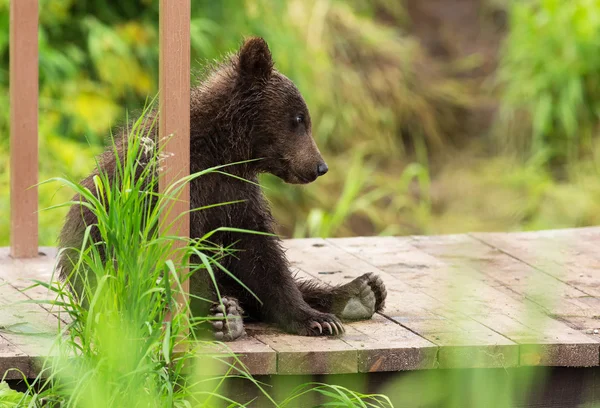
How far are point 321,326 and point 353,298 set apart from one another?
25cm

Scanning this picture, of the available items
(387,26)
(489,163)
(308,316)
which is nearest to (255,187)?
(308,316)

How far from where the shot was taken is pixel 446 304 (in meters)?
4.24

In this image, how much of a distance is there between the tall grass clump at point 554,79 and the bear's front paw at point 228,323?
215 inches

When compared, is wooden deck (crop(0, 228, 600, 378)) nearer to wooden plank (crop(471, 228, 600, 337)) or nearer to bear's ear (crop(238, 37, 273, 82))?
wooden plank (crop(471, 228, 600, 337))

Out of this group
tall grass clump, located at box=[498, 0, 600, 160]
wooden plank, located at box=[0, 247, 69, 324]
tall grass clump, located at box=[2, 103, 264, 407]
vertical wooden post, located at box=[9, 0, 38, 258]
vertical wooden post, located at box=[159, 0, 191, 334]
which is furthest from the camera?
tall grass clump, located at box=[498, 0, 600, 160]

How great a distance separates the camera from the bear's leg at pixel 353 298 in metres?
3.96

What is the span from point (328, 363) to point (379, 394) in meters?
0.19

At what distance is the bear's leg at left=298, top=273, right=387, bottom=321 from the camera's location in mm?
3957

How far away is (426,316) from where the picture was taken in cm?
405

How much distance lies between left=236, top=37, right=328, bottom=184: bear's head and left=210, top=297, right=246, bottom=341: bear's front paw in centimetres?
58

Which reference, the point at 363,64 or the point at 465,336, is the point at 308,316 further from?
the point at 363,64

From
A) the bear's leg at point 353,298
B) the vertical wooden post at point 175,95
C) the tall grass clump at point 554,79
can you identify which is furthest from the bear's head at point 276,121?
the tall grass clump at point 554,79

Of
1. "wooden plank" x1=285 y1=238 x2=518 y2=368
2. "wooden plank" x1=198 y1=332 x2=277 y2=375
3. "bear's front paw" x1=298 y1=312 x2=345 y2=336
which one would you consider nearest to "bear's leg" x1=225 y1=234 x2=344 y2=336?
"bear's front paw" x1=298 y1=312 x2=345 y2=336

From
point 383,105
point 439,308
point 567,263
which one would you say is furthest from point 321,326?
point 383,105
